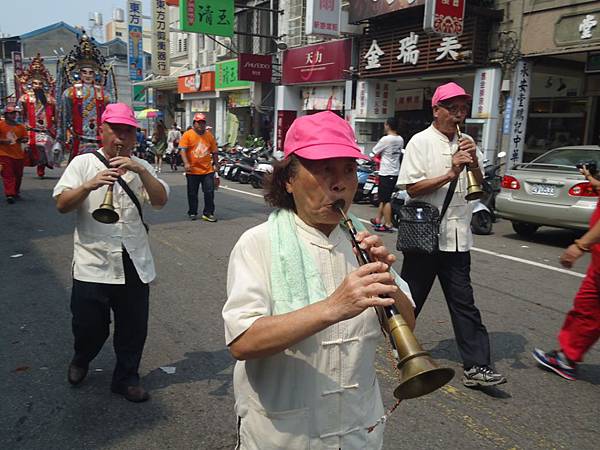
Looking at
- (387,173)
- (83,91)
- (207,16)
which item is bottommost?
(387,173)

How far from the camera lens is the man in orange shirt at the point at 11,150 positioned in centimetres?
1016

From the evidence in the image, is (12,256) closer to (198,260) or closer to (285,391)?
(198,260)

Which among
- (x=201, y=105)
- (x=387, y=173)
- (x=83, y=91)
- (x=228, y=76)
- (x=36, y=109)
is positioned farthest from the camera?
(x=201, y=105)

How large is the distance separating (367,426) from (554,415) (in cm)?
211

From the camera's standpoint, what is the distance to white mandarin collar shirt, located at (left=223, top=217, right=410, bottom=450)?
148 cm

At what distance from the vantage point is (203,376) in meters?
3.58

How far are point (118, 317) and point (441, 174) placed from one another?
7.35ft

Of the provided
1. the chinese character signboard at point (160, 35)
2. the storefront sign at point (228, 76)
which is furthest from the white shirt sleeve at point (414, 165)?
the chinese character signboard at point (160, 35)

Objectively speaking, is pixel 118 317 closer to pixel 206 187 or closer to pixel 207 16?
pixel 206 187

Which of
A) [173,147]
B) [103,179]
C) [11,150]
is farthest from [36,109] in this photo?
[103,179]

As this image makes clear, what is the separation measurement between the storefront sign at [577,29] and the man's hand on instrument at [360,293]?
1111 cm

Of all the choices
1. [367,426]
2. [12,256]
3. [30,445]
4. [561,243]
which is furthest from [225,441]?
[561,243]

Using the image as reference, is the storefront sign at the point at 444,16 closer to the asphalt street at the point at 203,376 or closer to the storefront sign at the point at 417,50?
the storefront sign at the point at 417,50

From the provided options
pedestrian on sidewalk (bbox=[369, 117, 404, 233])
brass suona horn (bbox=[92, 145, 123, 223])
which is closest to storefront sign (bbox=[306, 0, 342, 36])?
pedestrian on sidewalk (bbox=[369, 117, 404, 233])
